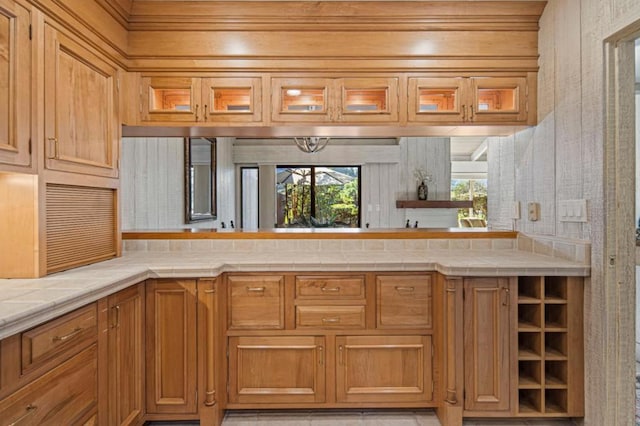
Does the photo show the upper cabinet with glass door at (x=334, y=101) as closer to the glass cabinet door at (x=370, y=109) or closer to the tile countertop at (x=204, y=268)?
the glass cabinet door at (x=370, y=109)

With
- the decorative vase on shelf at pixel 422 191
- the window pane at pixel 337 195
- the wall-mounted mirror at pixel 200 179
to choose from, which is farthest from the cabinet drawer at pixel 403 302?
the window pane at pixel 337 195

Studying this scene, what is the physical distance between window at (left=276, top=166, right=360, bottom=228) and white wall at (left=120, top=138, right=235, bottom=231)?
279 centimetres

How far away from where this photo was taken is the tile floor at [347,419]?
6.77 ft

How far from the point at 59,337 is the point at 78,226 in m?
0.77

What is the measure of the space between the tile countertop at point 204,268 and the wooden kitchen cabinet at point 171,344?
91mm

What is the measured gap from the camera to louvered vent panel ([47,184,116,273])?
178 cm

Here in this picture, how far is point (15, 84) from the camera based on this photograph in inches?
59.9

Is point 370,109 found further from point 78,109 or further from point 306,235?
point 78,109

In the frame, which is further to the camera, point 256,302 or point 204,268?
point 256,302

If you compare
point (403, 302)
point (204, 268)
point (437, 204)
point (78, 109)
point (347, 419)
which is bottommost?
point (347, 419)

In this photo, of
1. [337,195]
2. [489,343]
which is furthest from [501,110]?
[337,195]

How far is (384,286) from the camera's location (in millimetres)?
2055

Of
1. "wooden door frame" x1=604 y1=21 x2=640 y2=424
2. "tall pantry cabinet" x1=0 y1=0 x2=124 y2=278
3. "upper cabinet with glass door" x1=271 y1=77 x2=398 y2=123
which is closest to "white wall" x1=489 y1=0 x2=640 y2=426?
"wooden door frame" x1=604 y1=21 x2=640 y2=424

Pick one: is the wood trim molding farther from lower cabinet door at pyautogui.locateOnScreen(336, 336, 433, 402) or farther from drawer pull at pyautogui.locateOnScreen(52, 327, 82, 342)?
drawer pull at pyautogui.locateOnScreen(52, 327, 82, 342)
